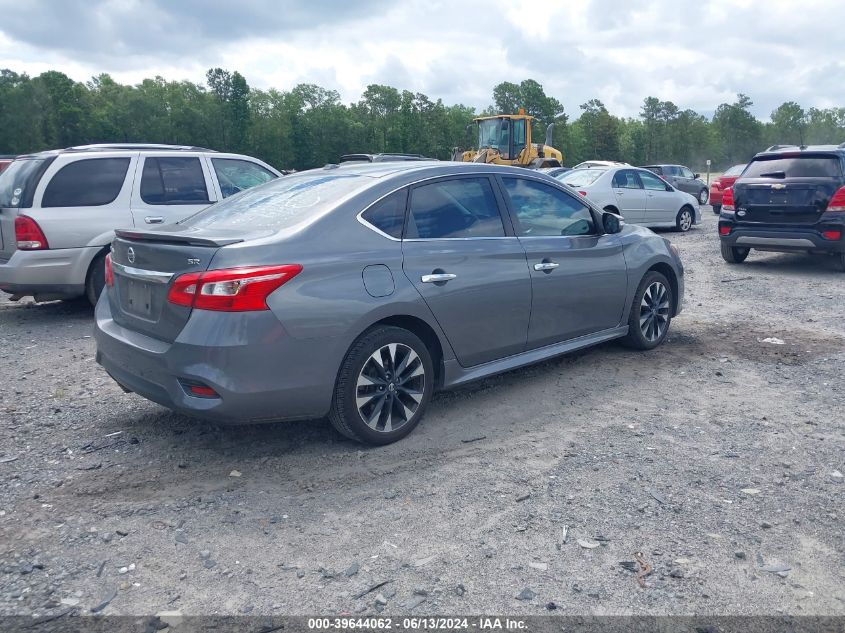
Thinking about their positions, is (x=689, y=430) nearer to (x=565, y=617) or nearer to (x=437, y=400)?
(x=437, y=400)

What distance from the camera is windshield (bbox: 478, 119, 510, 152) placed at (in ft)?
87.2

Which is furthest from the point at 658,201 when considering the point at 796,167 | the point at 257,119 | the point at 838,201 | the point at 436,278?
the point at 257,119

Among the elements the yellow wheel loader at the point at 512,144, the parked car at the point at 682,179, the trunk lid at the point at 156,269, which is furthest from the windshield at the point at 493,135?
the trunk lid at the point at 156,269

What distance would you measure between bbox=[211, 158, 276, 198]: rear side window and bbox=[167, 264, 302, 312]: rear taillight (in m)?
5.15

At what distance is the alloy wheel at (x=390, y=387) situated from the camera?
447 centimetres

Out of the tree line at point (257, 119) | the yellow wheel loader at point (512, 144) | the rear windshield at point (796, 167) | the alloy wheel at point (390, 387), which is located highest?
the tree line at point (257, 119)

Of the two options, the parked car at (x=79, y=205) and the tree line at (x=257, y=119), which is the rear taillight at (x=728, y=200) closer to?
the parked car at (x=79, y=205)

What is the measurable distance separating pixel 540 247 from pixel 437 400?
1349mm

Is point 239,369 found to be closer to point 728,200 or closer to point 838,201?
point 838,201

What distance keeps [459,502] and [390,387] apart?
3.04 ft

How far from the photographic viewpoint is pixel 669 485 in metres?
4.09

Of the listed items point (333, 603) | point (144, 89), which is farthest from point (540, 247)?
point (144, 89)

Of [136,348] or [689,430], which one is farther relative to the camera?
[689,430]

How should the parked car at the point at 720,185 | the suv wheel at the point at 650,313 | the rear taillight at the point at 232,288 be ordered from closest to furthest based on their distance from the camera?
the rear taillight at the point at 232,288 → the suv wheel at the point at 650,313 → the parked car at the point at 720,185
